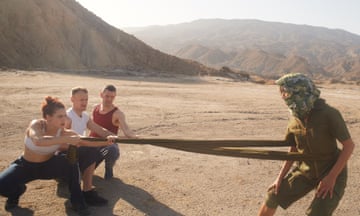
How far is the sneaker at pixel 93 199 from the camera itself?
4547 mm

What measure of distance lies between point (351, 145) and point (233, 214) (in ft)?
6.29

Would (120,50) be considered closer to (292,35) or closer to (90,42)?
(90,42)

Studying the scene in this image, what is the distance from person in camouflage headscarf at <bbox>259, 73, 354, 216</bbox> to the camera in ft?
10.2

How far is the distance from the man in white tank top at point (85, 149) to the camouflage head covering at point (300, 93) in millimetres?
2381

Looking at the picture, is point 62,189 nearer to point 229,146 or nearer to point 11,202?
point 11,202

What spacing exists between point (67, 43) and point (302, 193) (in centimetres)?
3017

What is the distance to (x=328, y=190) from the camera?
10.4 ft

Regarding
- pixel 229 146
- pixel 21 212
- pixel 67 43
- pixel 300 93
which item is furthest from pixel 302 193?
pixel 67 43

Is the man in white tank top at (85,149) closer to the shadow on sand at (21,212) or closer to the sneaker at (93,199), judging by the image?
the sneaker at (93,199)

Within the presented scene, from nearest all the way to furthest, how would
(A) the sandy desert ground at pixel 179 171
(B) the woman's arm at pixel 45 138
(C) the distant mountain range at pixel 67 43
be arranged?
(B) the woman's arm at pixel 45 138, (A) the sandy desert ground at pixel 179 171, (C) the distant mountain range at pixel 67 43

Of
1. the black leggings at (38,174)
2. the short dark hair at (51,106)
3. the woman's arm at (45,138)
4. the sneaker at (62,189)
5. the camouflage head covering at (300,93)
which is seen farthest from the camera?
the sneaker at (62,189)

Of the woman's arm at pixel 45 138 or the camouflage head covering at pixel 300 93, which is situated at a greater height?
the camouflage head covering at pixel 300 93

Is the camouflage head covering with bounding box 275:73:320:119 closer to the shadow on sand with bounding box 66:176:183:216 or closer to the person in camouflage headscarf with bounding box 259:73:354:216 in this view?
the person in camouflage headscarf with bounding box 259:73:354:216

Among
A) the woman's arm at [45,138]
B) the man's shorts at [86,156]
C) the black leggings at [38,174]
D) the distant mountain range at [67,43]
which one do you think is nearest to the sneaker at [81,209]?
the black leggings at [38,174]
